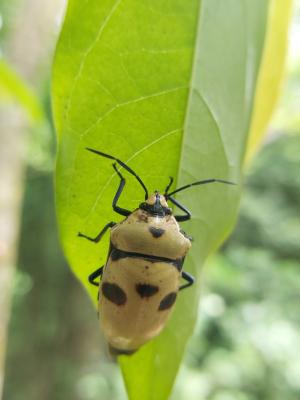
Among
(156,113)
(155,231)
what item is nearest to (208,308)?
(155,231)

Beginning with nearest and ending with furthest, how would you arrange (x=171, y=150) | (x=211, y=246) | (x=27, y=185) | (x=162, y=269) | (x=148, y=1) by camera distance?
1. (x=148, y=1)
2. (x=171, y=150)
3. (x=211, y=246)
4. (x=162, y=269)
5. (x=27, y=185)

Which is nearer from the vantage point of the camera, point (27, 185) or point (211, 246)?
point (211, 246)

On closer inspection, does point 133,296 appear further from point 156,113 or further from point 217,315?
point 217,315

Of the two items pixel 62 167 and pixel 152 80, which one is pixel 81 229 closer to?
pixel 62 167

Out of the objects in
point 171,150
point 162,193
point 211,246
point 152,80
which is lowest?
point 211,246

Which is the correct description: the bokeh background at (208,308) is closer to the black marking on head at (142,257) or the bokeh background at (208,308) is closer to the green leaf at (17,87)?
the green leaf at (17,87)

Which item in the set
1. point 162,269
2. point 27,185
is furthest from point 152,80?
point 27,185

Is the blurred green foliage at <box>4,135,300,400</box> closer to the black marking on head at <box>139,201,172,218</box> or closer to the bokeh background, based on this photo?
the bokeh background
